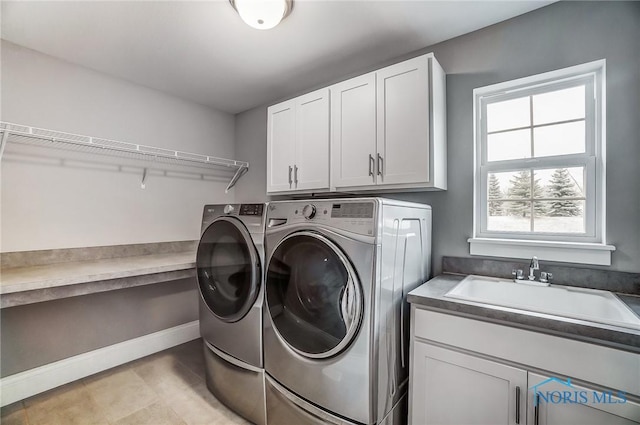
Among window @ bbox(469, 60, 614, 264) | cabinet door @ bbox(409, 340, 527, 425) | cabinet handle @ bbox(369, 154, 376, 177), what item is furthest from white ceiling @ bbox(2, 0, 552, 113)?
cabinet door @ bbox(409, 340, 527, 425)

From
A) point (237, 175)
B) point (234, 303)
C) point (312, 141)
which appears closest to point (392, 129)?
point (312, 141)

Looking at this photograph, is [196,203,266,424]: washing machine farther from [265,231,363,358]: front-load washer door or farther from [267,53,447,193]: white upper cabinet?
[267,53,447,193]: white upper cabinet

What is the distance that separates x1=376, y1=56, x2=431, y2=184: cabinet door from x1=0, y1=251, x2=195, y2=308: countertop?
1.77m

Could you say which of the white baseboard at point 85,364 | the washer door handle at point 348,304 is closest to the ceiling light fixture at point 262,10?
the washer door handle at point 348,304

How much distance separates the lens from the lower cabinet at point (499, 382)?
100 cm

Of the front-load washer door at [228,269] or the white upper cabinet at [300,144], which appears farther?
the white upper cabinet at [300,144]

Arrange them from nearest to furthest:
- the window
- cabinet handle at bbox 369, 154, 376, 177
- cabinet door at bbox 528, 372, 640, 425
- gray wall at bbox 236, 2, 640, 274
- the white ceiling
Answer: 1. cabinet door at bbox 528, 372, 640, 425
2. gray wall at bbox 236, 2, 640, 274
3. the window
4. the white ceiling
5. cabinet handle at bbox 369, 154, 376, 177

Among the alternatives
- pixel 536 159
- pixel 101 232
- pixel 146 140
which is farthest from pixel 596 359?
pixel 146 140

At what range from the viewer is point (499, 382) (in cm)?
120

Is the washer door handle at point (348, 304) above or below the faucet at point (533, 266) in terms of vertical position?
below

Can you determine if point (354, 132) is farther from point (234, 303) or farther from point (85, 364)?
point (85, 364)

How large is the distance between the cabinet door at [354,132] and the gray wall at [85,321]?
6.85 ft

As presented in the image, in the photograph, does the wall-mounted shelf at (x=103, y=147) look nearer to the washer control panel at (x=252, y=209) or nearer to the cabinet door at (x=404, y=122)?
the washer control panel at (x=252, y=209)

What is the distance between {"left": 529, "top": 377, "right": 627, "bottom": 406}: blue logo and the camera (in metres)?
0.99
